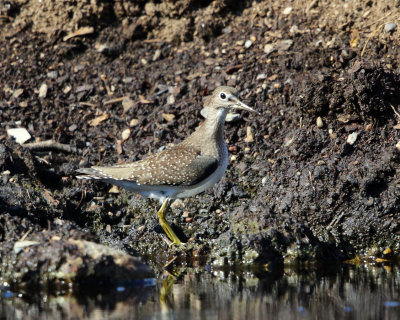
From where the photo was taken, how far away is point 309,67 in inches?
388

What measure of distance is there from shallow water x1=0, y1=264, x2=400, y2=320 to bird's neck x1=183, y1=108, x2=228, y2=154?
184 centimetres

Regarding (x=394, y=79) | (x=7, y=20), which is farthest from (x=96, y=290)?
(x=7, y=20)

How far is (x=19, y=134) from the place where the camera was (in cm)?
997

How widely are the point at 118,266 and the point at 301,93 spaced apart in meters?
3.85

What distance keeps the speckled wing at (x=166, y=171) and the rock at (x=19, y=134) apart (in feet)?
6.37

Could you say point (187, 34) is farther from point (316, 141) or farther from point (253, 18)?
point (316, 141)

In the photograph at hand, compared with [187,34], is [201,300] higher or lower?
lower

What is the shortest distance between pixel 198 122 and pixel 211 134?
1.33 m

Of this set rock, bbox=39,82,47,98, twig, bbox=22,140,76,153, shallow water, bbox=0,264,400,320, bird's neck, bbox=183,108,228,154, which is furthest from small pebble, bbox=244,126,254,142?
rock, bbox=39,82,47,98

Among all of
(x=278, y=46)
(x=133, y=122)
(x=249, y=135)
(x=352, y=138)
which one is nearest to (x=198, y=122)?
(x=249, y=135)

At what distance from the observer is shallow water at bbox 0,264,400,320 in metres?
5.59

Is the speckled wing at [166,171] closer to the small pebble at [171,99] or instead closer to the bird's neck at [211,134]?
the bird's neck at [211,134]

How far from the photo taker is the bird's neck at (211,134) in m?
8.50

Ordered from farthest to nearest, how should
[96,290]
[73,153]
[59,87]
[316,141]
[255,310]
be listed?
[59,87] < [73,153] < [316,141] < [96,290] < [255,310]
